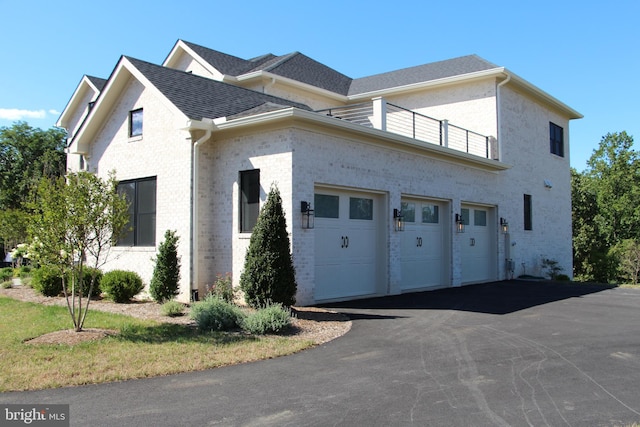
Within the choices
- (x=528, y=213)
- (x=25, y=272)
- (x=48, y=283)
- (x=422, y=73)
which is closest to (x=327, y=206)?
(x=48, y=283)

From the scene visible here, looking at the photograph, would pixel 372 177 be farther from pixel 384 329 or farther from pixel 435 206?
pixel 384 329

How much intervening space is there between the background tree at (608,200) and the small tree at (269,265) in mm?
34052

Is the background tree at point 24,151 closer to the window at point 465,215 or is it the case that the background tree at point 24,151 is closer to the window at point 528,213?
the window at point 465,215

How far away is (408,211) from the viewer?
15.6 meters

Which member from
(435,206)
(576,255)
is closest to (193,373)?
(435,206)

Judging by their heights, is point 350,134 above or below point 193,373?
above

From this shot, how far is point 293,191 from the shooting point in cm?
1185

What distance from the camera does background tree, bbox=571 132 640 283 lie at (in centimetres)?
4244

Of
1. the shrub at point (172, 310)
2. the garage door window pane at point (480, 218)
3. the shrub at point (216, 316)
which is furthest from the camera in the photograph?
the garage door window pane at point (480, 218)

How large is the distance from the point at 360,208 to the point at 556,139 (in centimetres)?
1550

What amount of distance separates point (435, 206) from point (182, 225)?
810cm

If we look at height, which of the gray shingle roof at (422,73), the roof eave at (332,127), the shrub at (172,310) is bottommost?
the shrub at (172,310)

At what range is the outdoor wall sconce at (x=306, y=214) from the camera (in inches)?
472
